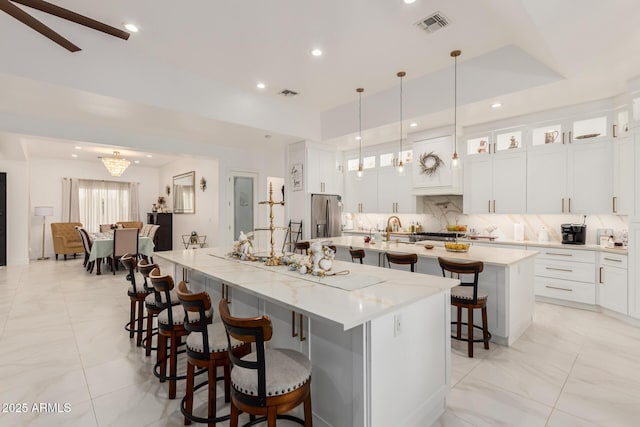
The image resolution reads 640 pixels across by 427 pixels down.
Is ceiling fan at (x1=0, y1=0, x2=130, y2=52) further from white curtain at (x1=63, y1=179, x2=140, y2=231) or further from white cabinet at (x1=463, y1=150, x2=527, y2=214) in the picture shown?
white curtain at (x1=63, y1=179, x2=140, y2=231)

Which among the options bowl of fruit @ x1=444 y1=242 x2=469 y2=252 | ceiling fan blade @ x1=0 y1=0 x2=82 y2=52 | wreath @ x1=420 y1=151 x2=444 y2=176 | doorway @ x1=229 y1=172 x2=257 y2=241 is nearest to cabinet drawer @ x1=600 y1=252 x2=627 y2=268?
bowl of fruit @ x1=444 y1=242 x2=469 y2=252

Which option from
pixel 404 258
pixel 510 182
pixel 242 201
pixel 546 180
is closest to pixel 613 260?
pixel 546 180

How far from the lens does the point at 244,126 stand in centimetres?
495

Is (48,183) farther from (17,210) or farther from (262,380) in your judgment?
(262,380)

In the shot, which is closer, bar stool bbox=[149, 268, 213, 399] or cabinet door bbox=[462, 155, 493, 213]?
bar stool bbox=[149, 268, 213, 399]

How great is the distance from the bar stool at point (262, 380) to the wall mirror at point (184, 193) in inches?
322

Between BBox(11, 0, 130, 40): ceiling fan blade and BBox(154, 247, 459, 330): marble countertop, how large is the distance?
2545 mm

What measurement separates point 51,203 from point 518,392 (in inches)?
460

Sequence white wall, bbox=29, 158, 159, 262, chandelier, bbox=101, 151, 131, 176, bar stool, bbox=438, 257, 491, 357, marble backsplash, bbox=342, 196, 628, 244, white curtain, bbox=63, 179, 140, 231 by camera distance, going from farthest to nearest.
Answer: white curtain, bbox=63, 179, 140, 231, white wall, bbox=29, 158, 159, 262, chandelier, bbox=101, 151, 131, 176, marble backsplash, bbox=342, 196, 628, 244, bar stool, bbox=438, 257, 491, 357

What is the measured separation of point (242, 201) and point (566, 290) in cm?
635

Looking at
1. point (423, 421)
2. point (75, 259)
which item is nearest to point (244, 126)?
point (423, 421)

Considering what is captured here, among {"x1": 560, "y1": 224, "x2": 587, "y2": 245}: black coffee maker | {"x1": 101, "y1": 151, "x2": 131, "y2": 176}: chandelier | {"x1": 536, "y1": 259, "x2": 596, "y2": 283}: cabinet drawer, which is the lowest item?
{"x1": 536, "y1": 259, "x2": 596, "y2": 283}: cabinet drawer

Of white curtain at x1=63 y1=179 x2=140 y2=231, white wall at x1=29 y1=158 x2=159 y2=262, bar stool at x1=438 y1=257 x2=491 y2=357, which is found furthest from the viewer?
white curtain at x1=63 y1=179 x2=140 y2=231

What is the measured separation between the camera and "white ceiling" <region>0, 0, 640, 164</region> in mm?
2865
